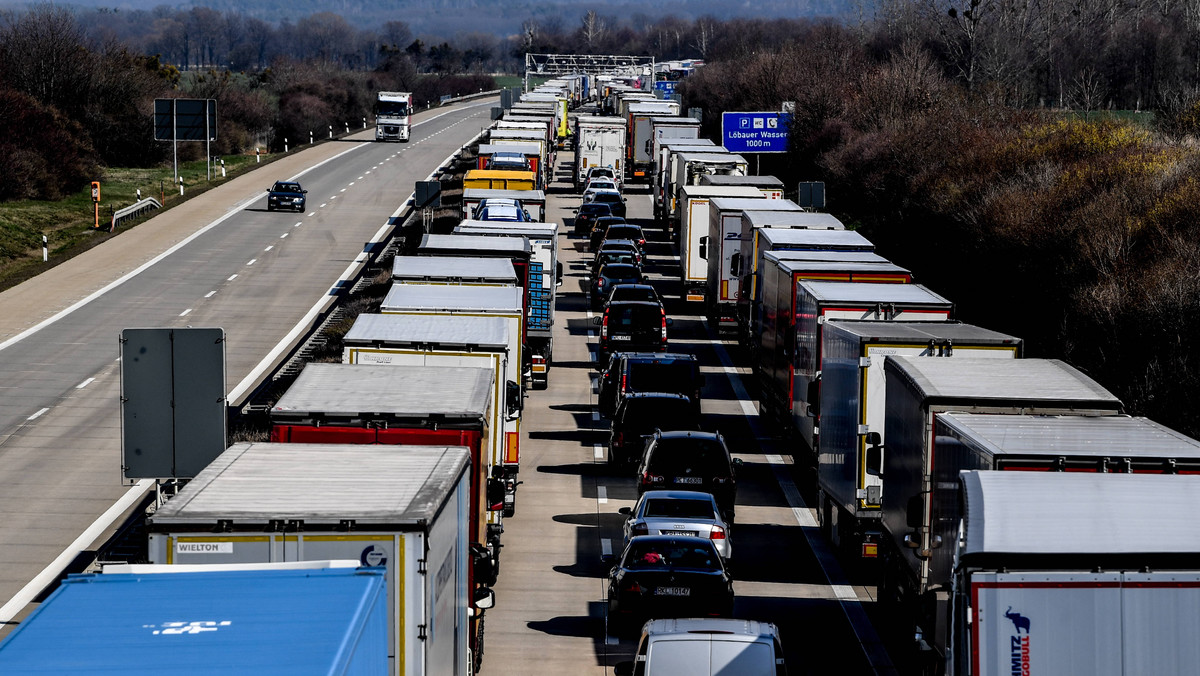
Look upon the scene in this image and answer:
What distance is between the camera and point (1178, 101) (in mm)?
54000

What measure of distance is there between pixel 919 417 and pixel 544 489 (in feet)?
32.7

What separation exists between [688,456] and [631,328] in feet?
39.8

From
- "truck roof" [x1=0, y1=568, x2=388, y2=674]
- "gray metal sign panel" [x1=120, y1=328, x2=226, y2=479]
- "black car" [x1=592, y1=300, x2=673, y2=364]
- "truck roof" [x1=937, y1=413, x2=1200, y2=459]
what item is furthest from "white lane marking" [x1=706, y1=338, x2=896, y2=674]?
"truck roof" [x1=0, y1=568, x2=388, y2=674]

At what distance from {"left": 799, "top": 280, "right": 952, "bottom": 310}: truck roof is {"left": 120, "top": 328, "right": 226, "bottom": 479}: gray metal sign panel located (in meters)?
9.37

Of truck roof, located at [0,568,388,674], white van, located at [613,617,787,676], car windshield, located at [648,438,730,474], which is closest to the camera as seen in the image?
truck roof, located at [0,568,388,674]

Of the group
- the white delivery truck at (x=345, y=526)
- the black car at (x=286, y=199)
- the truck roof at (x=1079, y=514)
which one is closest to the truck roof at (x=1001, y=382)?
the truck roof at (x=1079, y=514)

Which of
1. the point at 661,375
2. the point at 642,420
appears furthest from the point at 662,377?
the point at 642,420

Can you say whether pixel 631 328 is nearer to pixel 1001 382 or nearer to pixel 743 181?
pixel 743 181

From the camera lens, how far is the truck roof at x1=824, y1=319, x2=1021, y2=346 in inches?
725

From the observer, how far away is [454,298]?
23516mm

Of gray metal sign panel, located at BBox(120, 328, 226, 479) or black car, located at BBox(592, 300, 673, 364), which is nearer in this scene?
gray metal sign panel, located at BBox(120, 328, 226, 479)

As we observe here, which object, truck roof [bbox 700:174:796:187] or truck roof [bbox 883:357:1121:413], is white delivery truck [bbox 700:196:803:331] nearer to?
truck roof [bbox 700:174:796:187]

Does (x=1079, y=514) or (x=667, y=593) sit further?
(x=667, y=593)

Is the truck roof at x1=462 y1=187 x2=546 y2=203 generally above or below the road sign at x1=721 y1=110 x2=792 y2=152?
below
